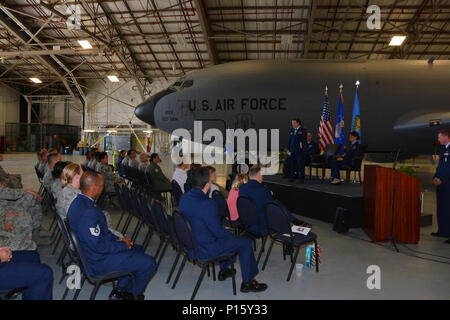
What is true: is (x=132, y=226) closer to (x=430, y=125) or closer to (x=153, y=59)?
(x=430, y=125)

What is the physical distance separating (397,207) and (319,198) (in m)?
A: 1.61

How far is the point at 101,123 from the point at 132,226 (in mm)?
26292

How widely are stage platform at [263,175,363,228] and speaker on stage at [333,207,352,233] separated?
0.79 feet

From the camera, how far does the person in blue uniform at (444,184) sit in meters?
5.21

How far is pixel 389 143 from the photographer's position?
9.91 m

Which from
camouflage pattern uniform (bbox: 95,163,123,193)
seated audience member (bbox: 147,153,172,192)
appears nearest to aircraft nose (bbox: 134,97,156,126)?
seated audience member (bbox: 147,153,172,192)

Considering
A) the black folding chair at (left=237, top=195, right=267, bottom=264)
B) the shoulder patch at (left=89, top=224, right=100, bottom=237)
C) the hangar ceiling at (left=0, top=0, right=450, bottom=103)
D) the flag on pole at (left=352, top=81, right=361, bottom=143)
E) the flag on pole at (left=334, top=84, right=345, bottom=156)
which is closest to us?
the shoulder patch at (left=89, top=224, right=100, bottom=237)

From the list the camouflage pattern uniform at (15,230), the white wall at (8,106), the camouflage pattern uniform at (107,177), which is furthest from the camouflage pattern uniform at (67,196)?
the white wall at (8,106)

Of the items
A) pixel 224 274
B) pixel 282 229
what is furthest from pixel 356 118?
pixel 224 274

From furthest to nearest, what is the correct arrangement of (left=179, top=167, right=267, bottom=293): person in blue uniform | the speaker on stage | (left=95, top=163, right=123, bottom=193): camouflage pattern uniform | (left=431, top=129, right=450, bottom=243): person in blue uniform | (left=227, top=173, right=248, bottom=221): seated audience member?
(left=95, top=163, right=123, bottom=193): camouflage pattern uniform → the speaker on stage → (left=431, top=129, right=450, bottom=243): person in blue uniform → (left=227, top=173, right=248, bottom=221): seated audience member → (left=179, top=167, right=267, bottom=293): person in blue uniform

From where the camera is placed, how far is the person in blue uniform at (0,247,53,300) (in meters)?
2.47

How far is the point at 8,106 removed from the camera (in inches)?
1318

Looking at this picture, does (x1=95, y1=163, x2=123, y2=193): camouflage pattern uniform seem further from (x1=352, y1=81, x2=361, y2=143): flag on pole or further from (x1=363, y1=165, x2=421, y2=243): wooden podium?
(x1=352, y1=81, x2=361, y2=143): flag on pole

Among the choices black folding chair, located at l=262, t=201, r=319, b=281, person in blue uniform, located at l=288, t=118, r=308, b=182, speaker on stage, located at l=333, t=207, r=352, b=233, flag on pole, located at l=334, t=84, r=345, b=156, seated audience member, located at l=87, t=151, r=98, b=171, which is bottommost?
speaker on stage, located at l=333, t=207, r=352, b=233
